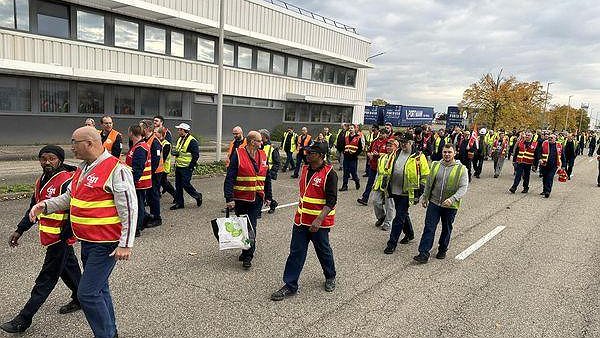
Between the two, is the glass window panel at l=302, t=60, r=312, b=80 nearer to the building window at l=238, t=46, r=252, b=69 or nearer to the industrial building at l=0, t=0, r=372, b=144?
the industrial building at l=0, t=0, r=372, b=144

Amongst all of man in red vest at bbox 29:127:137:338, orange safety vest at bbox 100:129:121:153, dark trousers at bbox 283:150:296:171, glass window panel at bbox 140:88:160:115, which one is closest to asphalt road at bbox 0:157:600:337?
man in red vest at bbox 29:127:137:338

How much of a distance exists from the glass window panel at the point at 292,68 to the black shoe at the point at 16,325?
24814 mm

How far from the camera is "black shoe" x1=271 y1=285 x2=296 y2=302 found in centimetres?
467

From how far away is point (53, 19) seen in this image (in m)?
16.0

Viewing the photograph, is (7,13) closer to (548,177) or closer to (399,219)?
(399,219)

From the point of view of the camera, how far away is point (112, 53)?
1777 centimetres

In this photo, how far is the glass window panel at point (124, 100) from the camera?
18594mm

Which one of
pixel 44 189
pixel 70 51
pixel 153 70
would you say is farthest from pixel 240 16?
pixel 44 189

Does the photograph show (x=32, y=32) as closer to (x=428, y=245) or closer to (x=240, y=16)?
(x=240, y=16)

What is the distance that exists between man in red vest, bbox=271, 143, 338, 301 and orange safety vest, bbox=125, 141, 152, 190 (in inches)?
120

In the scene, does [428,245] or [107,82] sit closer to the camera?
[428,245]

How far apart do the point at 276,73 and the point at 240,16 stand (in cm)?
475

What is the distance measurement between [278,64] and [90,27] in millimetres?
11987

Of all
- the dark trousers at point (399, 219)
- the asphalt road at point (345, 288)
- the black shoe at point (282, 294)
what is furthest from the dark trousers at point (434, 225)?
the black shoe at point (282, 294)
